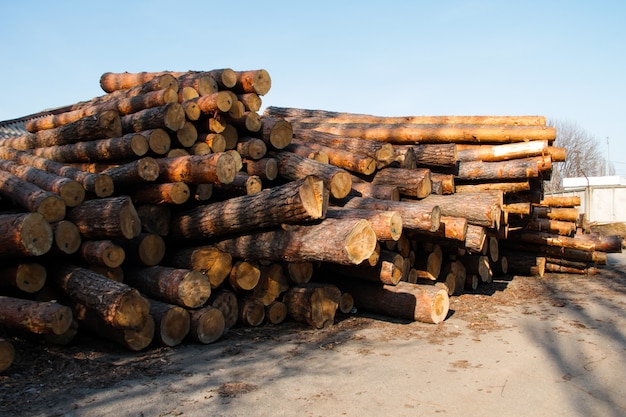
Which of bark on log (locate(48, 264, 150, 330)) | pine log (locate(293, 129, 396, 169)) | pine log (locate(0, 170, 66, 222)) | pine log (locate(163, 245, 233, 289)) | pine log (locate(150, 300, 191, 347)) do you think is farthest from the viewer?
pine log (locate(293, 129, 396, 169))

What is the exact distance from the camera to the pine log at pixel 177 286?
6.43 m

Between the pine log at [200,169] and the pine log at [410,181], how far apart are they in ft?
9.81

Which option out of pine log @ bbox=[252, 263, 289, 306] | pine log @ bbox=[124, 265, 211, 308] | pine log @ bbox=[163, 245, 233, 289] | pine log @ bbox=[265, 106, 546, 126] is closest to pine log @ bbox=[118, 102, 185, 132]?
pine log @ bbox=[163, 245, 233, 289]

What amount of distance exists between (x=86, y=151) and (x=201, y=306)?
3755 mm

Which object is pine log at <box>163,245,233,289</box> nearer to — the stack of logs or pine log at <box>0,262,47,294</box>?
the stack of logs

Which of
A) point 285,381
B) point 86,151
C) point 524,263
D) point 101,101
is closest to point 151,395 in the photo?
point 285,381

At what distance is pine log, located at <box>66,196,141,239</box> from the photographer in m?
6.45

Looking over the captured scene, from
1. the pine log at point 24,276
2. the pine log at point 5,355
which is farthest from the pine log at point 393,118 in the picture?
the pine log at point 5,355

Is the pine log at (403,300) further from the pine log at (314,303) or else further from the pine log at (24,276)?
the pine log at (24,276)

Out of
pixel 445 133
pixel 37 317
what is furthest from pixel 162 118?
pixel 445 133

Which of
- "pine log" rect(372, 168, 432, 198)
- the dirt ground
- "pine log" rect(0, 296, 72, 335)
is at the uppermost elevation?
"pine log" rect(372, 168, 432, 198)

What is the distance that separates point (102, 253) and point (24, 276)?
0.99m

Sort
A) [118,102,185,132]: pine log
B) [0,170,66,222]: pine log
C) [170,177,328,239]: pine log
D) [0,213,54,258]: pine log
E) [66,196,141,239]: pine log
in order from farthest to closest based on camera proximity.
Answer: [118,102,185,132]: pine log, [0,170,66,222]: pine log, [66,196,141,239]: pine log, [170,177,328,239]: pine log, [0,213,54,258]: pine log

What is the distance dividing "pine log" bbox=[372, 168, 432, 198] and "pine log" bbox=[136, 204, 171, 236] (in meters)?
3.62
